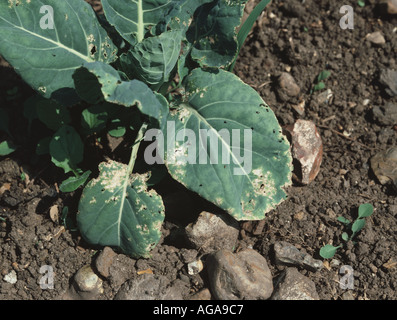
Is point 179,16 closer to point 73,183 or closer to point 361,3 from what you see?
point 73,183

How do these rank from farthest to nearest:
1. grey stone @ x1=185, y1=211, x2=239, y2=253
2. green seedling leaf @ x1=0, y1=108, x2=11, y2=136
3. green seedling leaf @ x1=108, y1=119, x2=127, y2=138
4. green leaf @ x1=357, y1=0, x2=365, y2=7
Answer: green leaf @ x1=357, y1=0, x2=365, y2=7
green seedling leaf @ x1=0, y1=108, x2=11, y2=136
green seedling leaf @ x1=108, y1=119, x2=127, y2=138
grey stone @ x1=185, y1=211, x2=239, y2=253

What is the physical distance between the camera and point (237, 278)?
2.32 metres

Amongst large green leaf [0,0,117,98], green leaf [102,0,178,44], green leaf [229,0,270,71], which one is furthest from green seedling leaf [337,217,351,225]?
large green leaf [0,0,117,98]

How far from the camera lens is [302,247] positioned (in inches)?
102

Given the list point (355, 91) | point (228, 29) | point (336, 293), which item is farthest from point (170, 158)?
point (355, 91)

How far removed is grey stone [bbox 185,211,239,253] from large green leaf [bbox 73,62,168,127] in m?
0.57

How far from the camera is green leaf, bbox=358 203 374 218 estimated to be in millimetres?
2615

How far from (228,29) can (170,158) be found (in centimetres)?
73

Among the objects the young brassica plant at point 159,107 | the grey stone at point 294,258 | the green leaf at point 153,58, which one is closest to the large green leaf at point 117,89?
the young brassica plant at point 159,107

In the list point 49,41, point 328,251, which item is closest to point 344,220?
point 328,251

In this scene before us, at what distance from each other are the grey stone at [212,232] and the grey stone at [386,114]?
3.79 feet

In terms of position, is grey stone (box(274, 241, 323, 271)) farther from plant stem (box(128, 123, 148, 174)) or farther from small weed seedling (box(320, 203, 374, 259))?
plant stem (box(128, 123, 148, 174))

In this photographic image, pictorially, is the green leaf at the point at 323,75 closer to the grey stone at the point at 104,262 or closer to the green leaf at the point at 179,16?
the green leaf at the point at 179,16

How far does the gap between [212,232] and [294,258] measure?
17.8 inches
